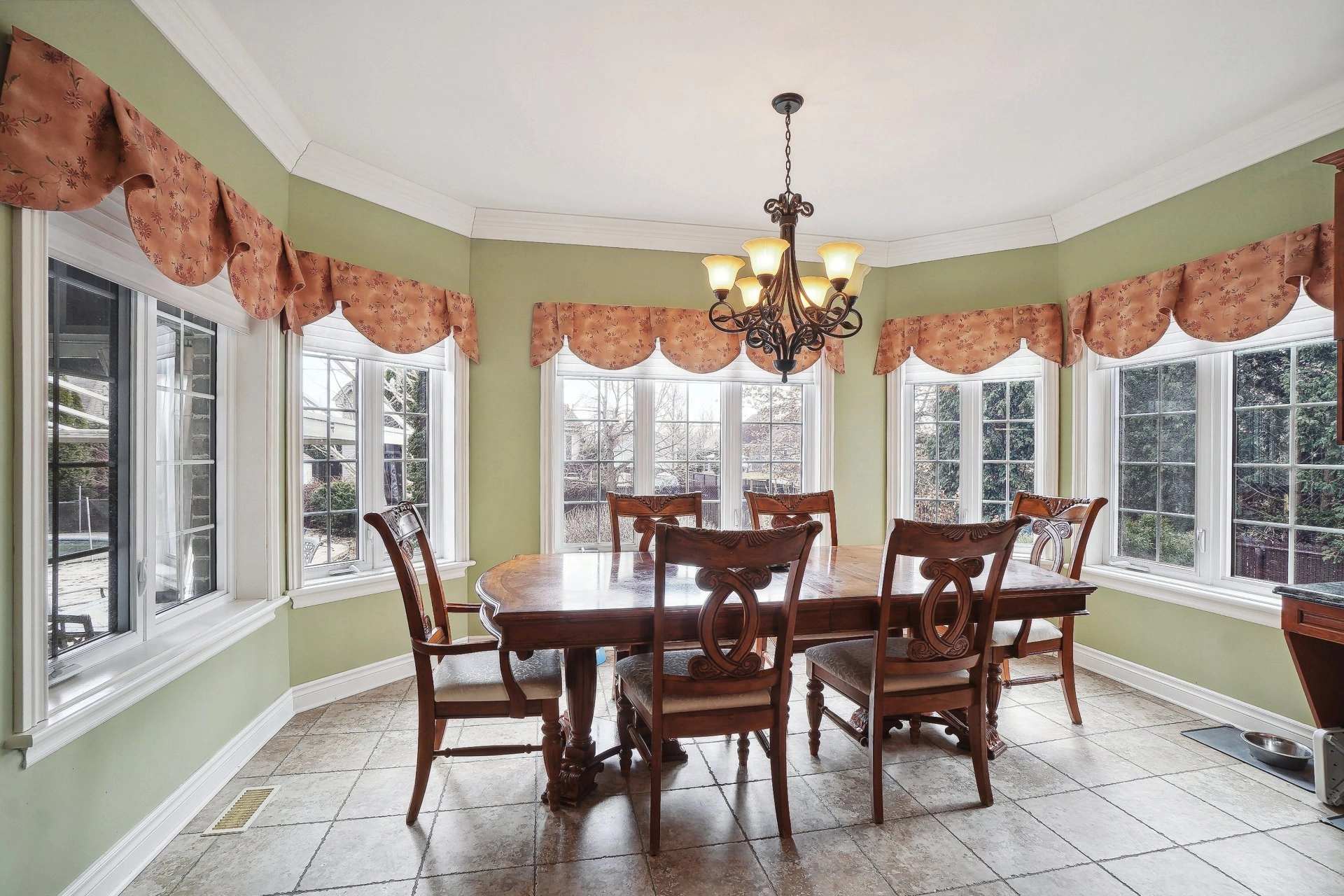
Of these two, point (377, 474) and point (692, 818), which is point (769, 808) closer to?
point (692, 818)

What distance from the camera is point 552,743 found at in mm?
2150

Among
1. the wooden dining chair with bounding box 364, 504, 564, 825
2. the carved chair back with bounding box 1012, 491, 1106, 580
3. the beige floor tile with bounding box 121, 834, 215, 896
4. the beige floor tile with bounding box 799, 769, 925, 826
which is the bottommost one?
the beige floor tile with bounding box 799, 769, 925, 826

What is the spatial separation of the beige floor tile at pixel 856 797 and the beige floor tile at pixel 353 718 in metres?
1.93

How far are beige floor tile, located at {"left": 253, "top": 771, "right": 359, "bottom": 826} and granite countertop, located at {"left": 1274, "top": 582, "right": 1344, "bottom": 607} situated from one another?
3381 millimetres

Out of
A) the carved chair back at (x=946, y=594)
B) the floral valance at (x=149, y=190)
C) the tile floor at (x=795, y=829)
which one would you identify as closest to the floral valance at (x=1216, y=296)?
the carved chair back at (x=946, y=594)

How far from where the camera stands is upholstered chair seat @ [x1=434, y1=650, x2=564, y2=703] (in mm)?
2094

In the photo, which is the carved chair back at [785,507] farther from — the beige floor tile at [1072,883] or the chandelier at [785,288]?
the beige floor tile at [1072,883]

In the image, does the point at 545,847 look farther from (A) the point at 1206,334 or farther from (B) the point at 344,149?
(A) the point at 1206,334

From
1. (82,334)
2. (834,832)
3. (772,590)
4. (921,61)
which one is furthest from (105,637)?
(921,61)

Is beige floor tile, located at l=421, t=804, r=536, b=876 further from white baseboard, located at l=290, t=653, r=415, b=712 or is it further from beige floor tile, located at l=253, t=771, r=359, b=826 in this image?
white baseboard, located at l=290, t=653, r=415, b=712

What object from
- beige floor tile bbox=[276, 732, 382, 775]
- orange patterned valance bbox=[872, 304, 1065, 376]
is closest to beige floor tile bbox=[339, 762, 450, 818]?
beige floor tile bbox=[276, 732, 382, 775]

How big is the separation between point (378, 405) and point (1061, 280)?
4129mm

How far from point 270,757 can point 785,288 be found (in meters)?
2.84

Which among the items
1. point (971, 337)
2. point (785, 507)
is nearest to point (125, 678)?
point (785, 507)
